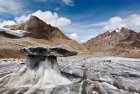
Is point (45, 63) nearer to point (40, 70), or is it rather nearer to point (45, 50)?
point (40, 70)

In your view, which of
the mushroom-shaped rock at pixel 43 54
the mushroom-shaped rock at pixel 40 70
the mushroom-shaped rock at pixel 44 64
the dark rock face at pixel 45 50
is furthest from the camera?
the mushroom-shaped rock at pixel 43 54

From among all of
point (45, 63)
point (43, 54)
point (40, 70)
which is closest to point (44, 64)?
point (45, 63)

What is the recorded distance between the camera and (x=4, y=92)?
1065 inches

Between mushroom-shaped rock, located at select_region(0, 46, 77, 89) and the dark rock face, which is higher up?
the dark rock face

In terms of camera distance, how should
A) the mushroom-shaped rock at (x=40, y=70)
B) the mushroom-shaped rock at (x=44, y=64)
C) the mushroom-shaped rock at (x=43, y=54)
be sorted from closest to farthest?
the mushroom-shaped rock at (x=40, y=70) < the mushroom-shaped rock at (x=44, y=64) < the mushroom-shaped rock at (x=43, y=54)

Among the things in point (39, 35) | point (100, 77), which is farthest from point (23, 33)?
point (100, 77)

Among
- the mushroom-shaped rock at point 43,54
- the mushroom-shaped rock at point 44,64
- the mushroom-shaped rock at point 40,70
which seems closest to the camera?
the mushroom-shaped rock at point 40,70

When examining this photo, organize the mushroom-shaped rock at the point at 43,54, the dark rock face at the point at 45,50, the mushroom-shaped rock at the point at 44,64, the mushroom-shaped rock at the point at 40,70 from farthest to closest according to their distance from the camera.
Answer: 1. the mushroom-shaped rock at the point at 43,54
2. the dark rock face at the point at 45,50
3. the mushroom-shaped rock at the point at 44,64
4. the mushroom-shaped rock at the point at 40,70

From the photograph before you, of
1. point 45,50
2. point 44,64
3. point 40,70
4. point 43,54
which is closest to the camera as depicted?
point 45,50

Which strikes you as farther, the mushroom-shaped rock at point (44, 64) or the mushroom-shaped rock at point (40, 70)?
the mushroom-shaped rock at point (44, 64)

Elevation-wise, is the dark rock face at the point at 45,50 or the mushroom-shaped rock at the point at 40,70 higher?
the dark rock face at the point at 45,50

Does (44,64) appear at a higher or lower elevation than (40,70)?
higher

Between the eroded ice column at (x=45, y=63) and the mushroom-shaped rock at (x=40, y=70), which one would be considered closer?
the mushroom-shaped rock at (x=40, y=70)

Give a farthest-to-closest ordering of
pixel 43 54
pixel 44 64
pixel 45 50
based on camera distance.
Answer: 1. pixel 44 64
2. pixel 43 54
3. pixel 45 50
